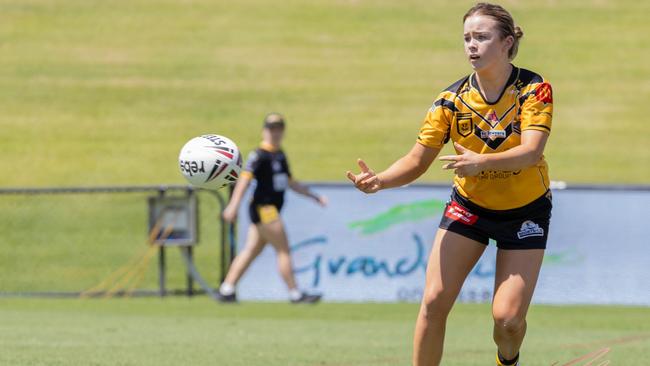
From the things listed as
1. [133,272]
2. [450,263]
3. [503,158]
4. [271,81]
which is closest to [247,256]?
[133,272]

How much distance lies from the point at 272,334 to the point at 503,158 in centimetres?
488

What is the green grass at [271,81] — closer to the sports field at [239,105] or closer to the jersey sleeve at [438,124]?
the sports field at [239,105]

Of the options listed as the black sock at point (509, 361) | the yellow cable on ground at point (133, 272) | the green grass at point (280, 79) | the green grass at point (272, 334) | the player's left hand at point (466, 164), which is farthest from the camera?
the green grass at point (280, 79)

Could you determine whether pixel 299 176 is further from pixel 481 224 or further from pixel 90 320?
pixel 481 224

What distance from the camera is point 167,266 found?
52.9ft

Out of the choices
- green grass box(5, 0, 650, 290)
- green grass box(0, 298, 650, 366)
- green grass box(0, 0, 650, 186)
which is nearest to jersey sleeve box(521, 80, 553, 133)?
green grass box(0, 298, 650, 366)

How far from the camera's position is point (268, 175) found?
43.7 feet

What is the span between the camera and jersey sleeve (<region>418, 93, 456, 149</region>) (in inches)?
258

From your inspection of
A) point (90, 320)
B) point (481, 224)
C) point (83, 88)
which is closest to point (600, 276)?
point (90, 320)

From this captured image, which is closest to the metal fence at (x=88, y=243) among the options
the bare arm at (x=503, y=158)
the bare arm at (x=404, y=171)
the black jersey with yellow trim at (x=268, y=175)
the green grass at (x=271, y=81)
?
the green grass at (x=271, y=81)

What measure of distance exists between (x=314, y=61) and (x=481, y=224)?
18.3 m

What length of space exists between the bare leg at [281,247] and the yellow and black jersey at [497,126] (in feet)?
21.3

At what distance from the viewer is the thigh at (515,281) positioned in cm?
642

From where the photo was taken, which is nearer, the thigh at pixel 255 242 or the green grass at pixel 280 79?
the thigh at pixel 255 242
